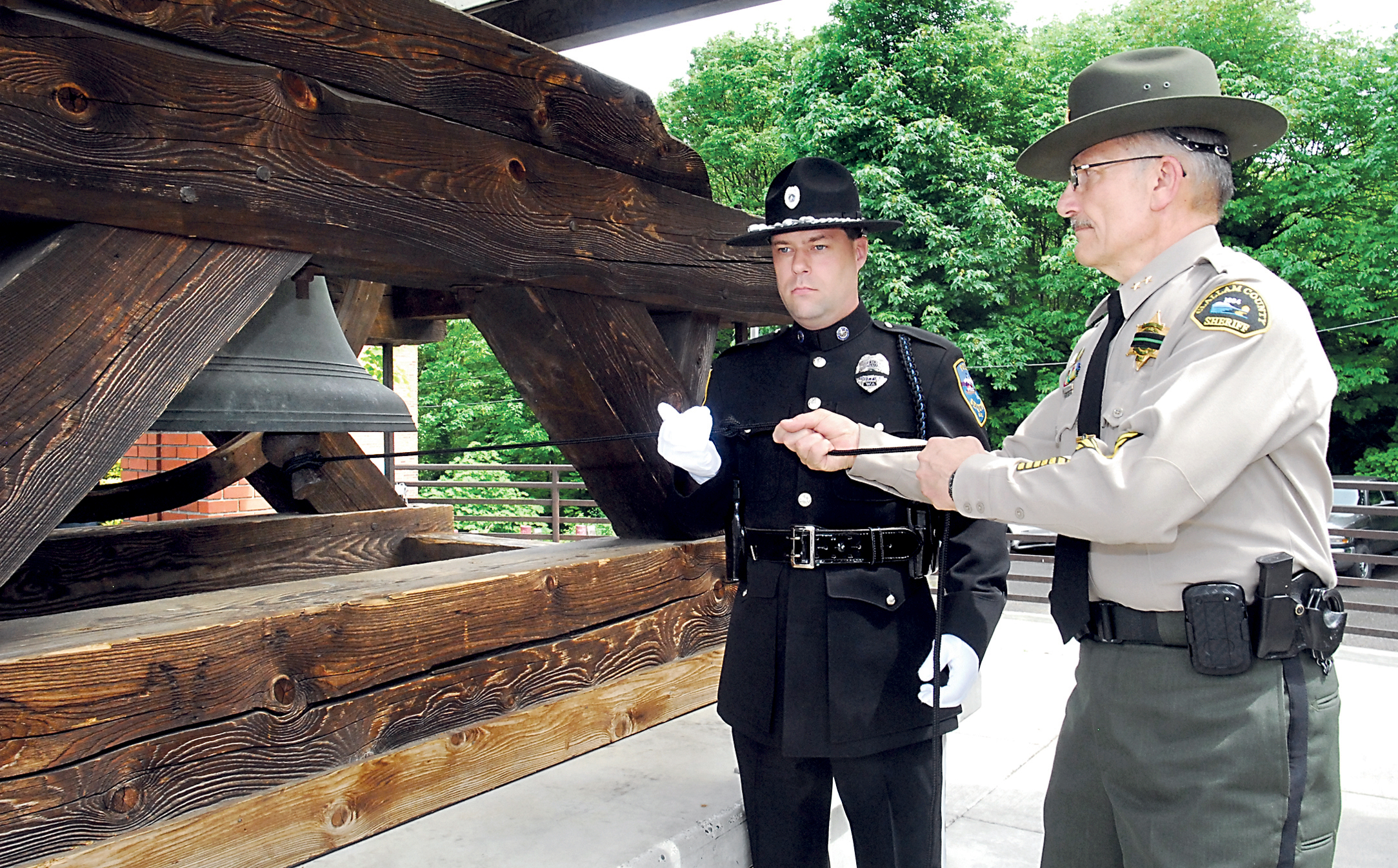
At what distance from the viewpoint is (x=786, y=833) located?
2.38 meters

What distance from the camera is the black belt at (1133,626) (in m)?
1.69

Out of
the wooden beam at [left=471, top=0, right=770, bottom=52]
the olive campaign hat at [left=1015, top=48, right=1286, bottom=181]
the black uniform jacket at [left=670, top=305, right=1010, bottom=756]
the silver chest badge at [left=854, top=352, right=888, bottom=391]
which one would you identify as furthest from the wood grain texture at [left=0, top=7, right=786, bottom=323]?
the olive campaign hat at [left=1015, top=48, right=1286, bottom=181]

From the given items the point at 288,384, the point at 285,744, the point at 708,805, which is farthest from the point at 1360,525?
the point at 285,744

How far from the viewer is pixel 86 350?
1.71m

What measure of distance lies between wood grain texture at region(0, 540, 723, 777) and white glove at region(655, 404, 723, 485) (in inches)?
17.6

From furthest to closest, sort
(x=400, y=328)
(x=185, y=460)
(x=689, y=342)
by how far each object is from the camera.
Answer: (x=185, y=460)
(x=400, y=328)
(x=689, y=342)

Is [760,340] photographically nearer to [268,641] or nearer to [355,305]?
[268,641]

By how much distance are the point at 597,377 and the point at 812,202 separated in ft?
2.58

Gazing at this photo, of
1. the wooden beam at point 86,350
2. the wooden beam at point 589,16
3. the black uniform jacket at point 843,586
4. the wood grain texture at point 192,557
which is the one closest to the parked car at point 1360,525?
the wooden beam at point 589,16

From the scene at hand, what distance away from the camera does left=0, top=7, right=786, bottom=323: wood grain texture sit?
1648 millimetres

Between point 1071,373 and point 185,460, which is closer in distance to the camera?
point 1071,373

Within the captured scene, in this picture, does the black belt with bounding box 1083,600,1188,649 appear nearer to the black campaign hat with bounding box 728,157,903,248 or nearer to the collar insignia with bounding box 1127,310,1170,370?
the collar insignia with bounding box 1127,310,1170,370

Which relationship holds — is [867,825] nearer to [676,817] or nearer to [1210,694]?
[676,817]

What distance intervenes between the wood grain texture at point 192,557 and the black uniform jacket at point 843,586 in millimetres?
2102
